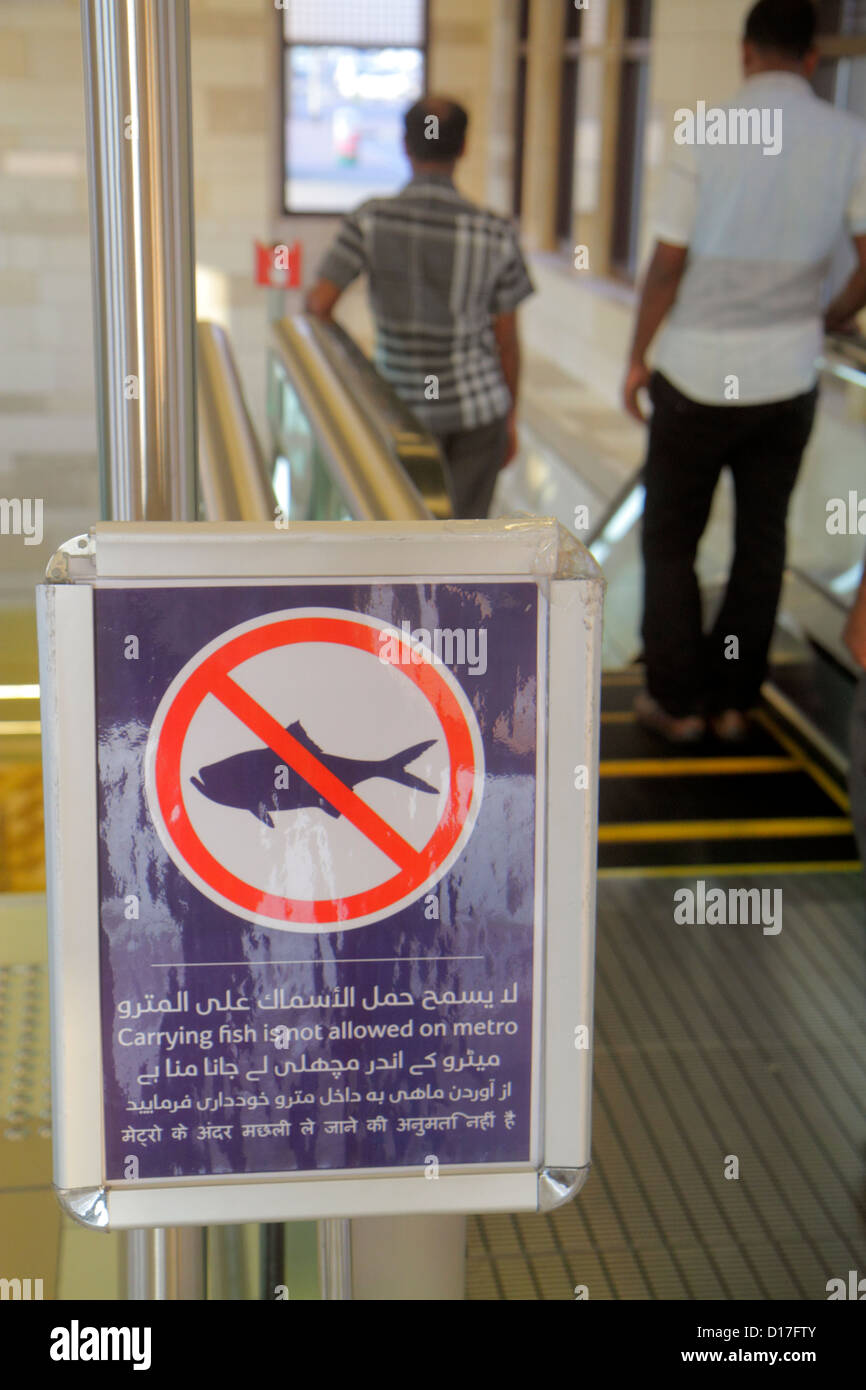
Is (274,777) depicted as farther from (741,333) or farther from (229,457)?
(741,333)

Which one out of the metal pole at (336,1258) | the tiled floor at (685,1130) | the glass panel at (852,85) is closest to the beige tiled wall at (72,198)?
the glass panel at (852,85)

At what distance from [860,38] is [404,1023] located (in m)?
5.50

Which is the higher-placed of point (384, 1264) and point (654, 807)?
point (384, 1264)

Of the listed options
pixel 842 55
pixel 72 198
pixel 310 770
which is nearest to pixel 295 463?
pixel 310 770

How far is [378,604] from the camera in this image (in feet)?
3.17

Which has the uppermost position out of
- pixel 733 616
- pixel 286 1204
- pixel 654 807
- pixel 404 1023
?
pixel 404 1023

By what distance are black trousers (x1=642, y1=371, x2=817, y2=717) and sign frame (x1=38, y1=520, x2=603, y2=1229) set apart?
269 centimetres

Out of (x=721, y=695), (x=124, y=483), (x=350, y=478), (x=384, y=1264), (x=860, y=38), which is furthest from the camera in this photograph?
(x=860, y=38)

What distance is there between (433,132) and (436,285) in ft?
1.27

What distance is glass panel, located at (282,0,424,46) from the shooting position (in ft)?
35.0

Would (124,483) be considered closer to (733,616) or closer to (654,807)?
(654,807)

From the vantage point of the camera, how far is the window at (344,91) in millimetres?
10562

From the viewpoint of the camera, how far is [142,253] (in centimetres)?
101

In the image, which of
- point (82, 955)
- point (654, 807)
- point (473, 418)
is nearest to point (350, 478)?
point (82, 955)
